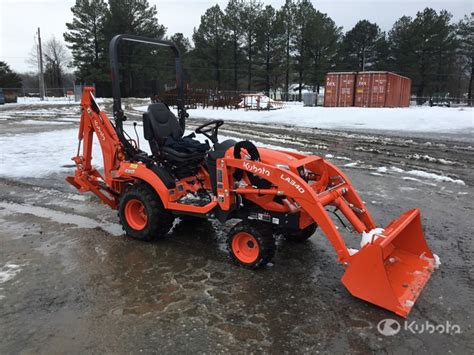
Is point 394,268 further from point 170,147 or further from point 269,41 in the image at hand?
point 269,41

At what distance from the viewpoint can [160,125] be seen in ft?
14.9

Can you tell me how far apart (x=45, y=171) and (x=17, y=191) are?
56.2 inches

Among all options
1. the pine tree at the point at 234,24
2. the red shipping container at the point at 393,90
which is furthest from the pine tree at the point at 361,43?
the red shipping container at the point at 393,90

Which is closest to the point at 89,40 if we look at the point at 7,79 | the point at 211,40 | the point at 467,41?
the point at 7,79

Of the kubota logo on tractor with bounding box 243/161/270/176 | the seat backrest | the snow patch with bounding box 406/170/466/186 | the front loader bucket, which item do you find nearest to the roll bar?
the seat backrest

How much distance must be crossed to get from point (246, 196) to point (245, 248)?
492 mm

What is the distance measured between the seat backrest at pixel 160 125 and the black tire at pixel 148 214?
54 centimetres

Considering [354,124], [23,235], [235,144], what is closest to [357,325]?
[235,144]

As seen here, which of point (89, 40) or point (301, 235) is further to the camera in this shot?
point (89, 40)

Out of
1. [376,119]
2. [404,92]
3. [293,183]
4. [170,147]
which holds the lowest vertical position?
[376,119]

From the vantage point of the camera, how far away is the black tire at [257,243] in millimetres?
3668

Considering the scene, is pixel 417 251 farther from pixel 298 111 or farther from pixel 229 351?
pixel 298 111

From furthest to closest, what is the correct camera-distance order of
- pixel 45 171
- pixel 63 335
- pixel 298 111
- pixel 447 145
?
pixel 298 111
pixel 447 145
pixel 45 171
pixel 63 335

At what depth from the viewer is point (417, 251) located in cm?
376
